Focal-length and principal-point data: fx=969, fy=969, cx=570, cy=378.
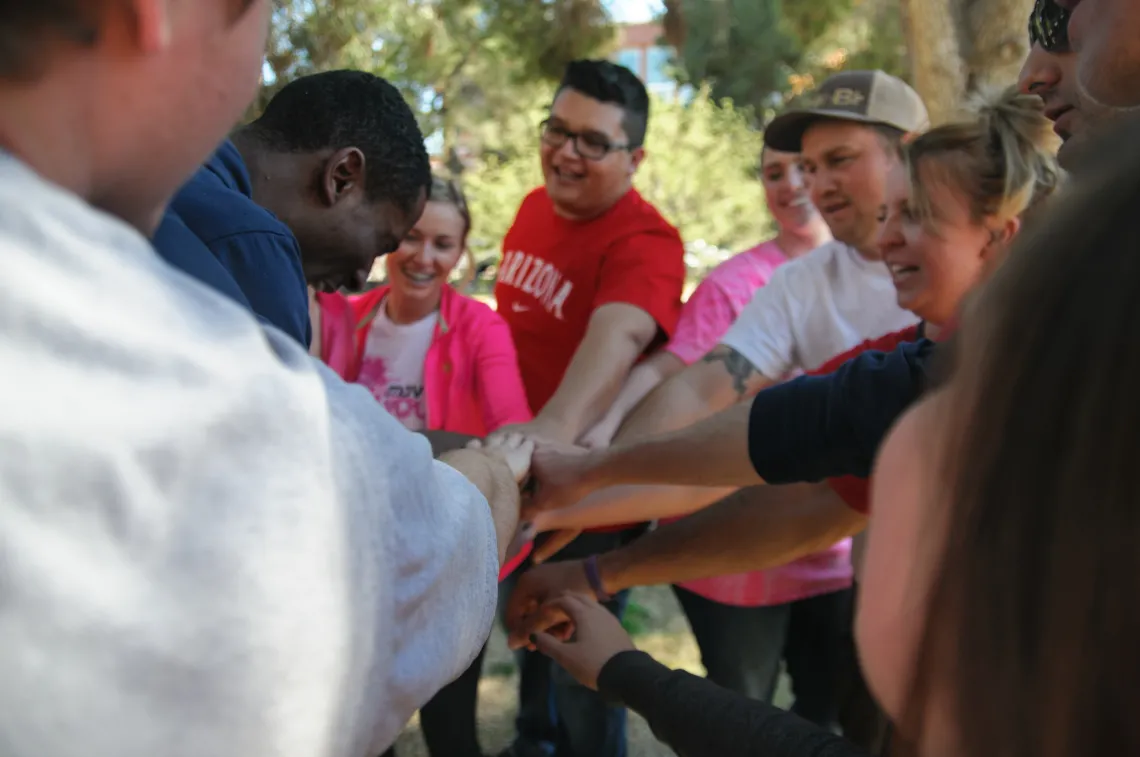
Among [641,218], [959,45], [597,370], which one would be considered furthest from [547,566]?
[959,45]

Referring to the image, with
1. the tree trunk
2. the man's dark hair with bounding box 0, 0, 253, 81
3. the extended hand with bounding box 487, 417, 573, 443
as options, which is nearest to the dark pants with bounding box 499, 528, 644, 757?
the extended hand with bounding box 487, 417, 573, 443

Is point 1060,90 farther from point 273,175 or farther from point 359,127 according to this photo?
point 273,175

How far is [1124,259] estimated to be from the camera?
55cm

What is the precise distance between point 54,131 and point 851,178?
108 inches

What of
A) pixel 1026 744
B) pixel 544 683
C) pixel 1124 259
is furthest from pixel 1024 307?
pixel 544 683

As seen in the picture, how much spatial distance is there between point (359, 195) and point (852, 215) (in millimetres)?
1561

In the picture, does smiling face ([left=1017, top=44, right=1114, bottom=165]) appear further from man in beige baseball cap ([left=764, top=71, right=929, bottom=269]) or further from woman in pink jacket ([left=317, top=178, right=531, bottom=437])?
woman in pink jacket ([left=317, top=178, right=531, bottom=437])

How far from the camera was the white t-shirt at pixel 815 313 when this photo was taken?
2834 mm

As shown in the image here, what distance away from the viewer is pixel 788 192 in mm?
3584

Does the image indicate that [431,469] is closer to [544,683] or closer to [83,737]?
[83,737]

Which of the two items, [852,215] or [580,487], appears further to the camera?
[852,215]

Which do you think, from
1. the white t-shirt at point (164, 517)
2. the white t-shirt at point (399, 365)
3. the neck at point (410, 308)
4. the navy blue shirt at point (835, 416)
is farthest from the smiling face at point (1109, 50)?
the neck at point (410, 308)

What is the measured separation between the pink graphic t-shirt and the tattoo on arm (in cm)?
14

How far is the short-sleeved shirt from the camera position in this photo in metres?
3.13
